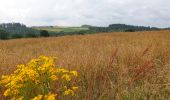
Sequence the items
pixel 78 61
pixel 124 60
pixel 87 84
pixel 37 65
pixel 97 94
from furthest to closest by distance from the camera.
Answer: pixel 124 60, pixel 78 61, pixel 87 84, pixel 97 94, pixel 37 65

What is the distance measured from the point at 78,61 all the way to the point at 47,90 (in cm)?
234

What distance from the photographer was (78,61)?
658 centimetres

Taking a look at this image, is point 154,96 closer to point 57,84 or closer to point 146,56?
point 57,84

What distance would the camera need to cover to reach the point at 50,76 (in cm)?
418

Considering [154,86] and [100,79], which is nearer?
[154,86]

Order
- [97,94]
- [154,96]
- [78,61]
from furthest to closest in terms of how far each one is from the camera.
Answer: [78,61] → [97,94] → [154,96]

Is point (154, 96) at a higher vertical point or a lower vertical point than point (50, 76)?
lower

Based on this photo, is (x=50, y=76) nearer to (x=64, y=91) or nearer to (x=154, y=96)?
(x=64, y=91)

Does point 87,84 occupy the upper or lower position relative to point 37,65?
lower

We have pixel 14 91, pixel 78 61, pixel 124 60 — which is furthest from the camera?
pixel 124 60

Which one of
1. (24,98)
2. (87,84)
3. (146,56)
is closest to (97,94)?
(87,84)

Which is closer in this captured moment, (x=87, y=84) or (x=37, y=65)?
(x=37, y=65)

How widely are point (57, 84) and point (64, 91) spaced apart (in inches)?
30.1

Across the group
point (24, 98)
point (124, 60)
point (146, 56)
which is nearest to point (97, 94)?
point (24, 98)
